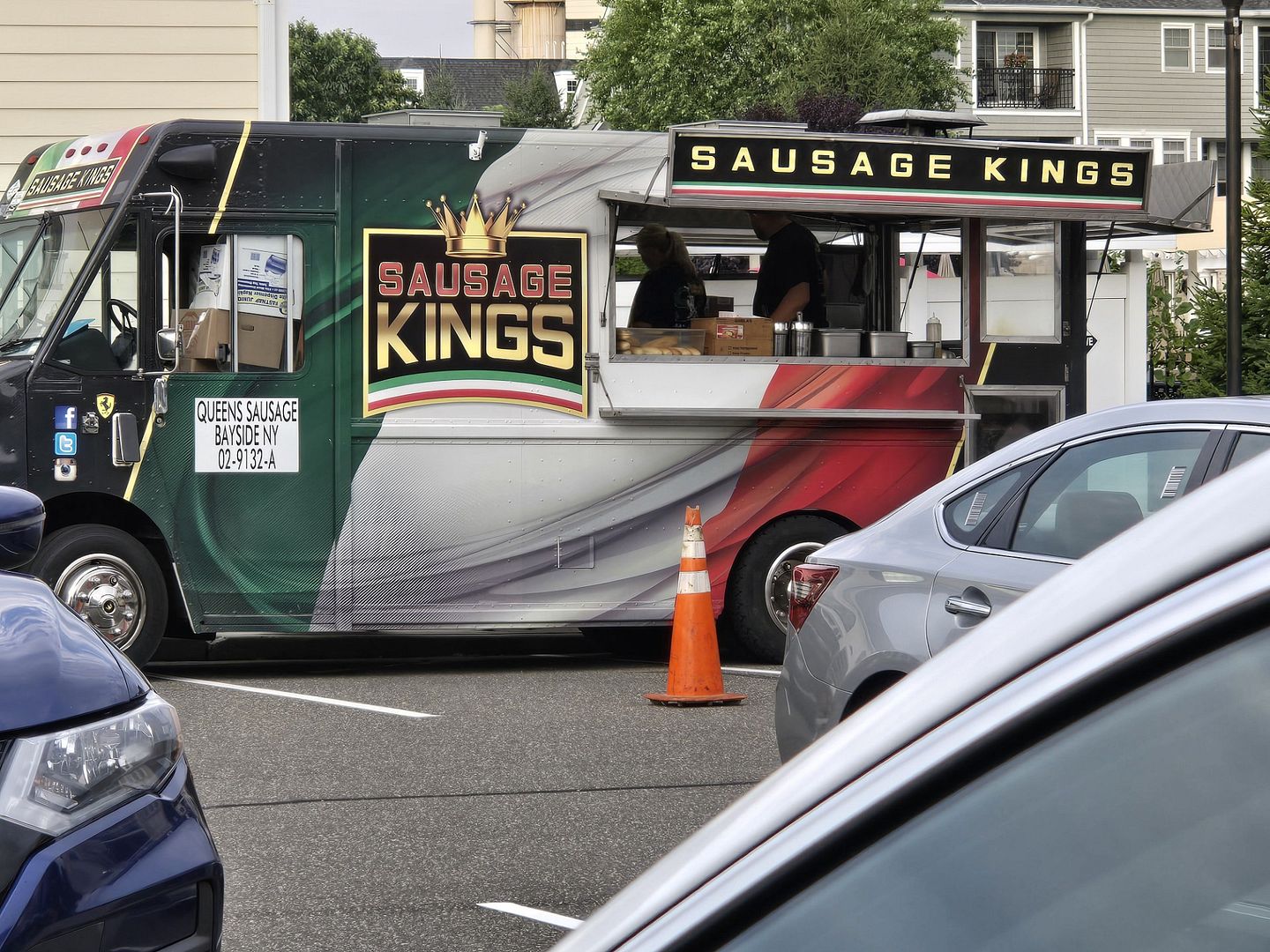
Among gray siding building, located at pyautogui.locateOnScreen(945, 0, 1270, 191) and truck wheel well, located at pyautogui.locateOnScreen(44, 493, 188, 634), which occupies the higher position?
gray siding building, located at pyautogui.locateOnScreen(945, 0, 1270, 191)

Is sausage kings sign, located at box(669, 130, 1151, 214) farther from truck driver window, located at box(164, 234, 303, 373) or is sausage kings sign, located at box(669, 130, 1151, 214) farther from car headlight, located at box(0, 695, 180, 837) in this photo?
car headlight, located at box(0, 695, 180, 837)

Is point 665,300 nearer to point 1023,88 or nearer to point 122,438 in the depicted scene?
point 122,438

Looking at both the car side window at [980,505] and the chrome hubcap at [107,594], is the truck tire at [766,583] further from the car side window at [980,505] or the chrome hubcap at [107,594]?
the car side window at [980,505]

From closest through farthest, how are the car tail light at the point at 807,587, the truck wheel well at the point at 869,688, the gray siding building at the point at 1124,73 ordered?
the truck wheel well at the point at 869,688, the car tail light at the point at 807,587, the gray siding building at the point at 1124,73

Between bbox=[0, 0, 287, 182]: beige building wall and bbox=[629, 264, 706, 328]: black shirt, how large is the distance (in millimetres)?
5348

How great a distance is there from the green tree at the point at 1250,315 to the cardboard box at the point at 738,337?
5578mm

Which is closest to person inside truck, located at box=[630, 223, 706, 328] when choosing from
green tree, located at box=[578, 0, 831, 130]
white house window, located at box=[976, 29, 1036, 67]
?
green tree, located at box=[578, 0, 831, 130]

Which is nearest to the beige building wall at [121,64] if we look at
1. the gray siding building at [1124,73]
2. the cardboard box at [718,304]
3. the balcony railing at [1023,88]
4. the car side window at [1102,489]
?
the cardboard box at [718,304]

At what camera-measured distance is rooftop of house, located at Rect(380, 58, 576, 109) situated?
3895 inches

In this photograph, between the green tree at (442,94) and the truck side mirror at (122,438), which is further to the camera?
the green tree at (442,94)

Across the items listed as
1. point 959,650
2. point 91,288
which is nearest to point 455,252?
point 91,288

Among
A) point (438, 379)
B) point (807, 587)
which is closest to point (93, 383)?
point (438, 379)

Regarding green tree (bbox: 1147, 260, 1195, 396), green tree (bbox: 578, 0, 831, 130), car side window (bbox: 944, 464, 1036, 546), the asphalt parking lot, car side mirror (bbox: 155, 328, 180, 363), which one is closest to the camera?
car side window (bbox: 944, 464, 1036, 546)

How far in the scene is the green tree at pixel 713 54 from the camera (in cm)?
3797
